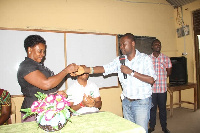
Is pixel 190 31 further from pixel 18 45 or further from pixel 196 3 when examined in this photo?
pixel 18 45

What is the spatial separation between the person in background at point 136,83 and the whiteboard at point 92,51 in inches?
66.6

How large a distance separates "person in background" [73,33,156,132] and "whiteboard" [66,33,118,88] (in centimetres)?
169

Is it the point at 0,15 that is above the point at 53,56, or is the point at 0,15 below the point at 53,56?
above

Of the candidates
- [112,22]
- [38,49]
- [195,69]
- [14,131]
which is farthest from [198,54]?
[14,131]

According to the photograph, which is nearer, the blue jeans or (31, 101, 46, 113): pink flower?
(31, 101, 46, 113): pink flower

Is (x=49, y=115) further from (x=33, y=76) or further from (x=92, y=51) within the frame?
(x=92, y=51)

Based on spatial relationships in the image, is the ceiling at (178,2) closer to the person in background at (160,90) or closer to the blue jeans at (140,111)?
the person in background at (160,90)

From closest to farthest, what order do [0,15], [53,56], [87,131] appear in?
[87,131]
[0,15]
[53,56]

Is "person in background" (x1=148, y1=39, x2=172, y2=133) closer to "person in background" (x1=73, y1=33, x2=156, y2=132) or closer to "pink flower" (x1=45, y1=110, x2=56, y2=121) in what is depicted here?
"person in background" (x1=73, y1=33, x2=156, y2=132)

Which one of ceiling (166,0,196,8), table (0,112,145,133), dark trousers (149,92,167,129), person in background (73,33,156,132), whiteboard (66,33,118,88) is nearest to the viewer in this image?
table (0,112,145,133)

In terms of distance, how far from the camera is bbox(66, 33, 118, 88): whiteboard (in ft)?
12.4

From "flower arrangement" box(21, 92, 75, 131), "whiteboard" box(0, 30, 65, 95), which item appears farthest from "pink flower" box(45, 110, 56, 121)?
"whiteboard" box(0, 30, 65, 95)

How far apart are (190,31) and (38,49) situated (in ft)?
16.5

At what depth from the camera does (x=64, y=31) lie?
3.71 metres
